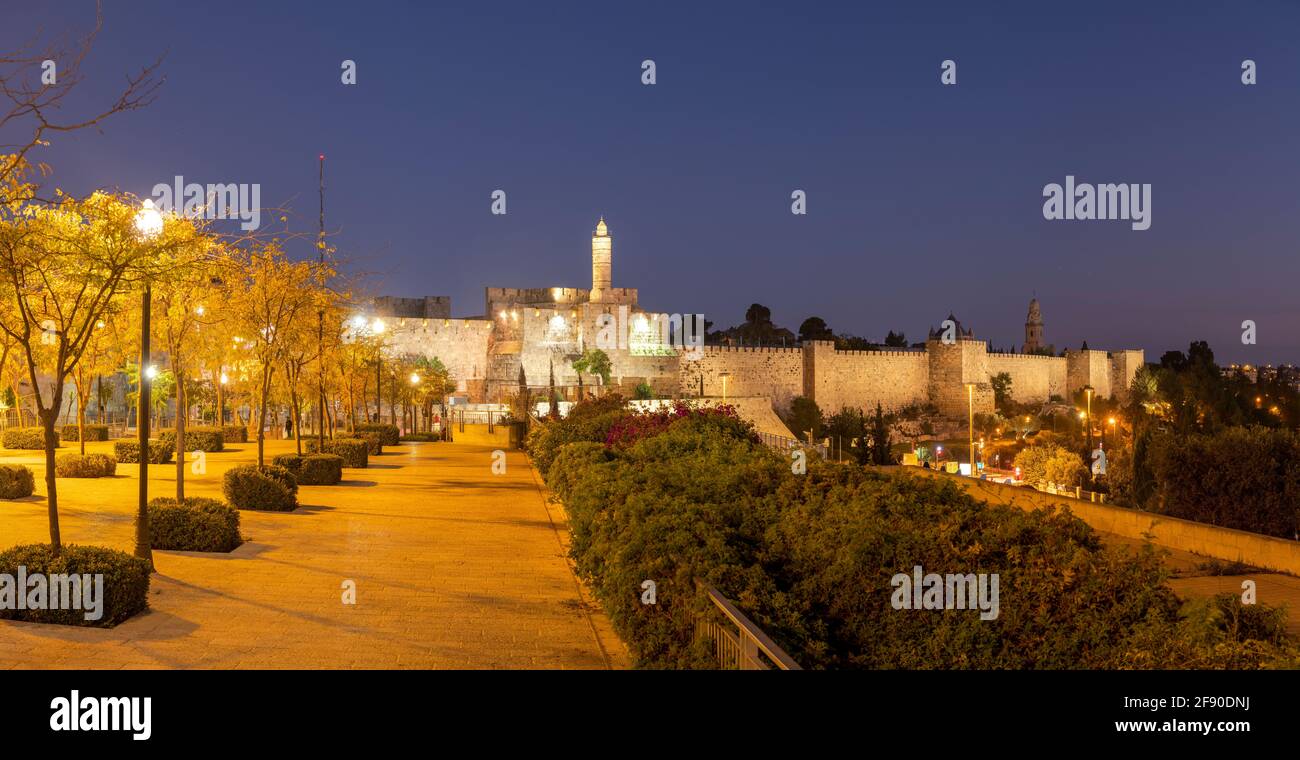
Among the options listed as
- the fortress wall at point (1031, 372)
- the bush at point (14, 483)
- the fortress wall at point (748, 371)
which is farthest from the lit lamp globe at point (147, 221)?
the fortress wall at point (1031, 372)

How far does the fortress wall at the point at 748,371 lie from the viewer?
233 ft

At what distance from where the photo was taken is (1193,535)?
39.7ft

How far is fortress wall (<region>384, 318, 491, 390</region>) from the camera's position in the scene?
68.4 m

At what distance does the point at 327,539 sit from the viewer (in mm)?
10984

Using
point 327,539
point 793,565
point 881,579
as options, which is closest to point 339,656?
point 793,565

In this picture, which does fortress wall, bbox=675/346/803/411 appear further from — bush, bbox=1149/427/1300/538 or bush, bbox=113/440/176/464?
bush, bbox=1149/427/1300/538

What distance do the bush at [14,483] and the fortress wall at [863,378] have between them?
65.6 meters

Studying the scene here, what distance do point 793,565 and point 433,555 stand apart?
16.9 feet

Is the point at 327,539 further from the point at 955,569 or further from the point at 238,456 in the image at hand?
the point at 238,456

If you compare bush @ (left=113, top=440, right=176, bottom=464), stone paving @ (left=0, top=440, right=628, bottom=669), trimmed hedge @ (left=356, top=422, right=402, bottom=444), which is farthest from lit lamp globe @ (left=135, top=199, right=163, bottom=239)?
trimmed hedge @ (left=356, top=422, right=402, bottom=444)

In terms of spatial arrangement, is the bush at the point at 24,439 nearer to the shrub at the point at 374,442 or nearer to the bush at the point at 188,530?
the shrub at the point at 374,442

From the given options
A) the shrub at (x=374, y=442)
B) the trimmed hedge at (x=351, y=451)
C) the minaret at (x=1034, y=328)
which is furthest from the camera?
the minaret at (x=1034, y=328)
